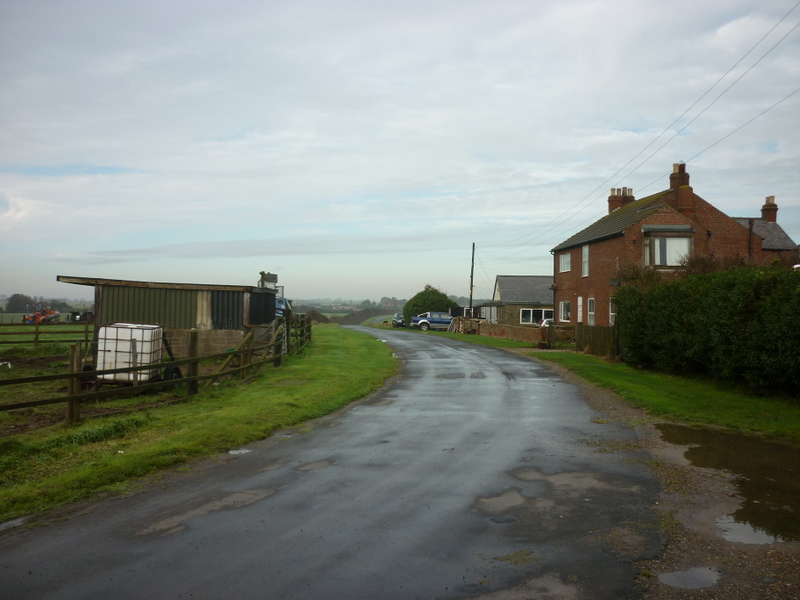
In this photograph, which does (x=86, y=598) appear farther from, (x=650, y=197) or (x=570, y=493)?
(x=650, y=197)

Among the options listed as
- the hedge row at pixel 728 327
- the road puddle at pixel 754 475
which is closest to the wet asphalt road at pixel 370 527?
the road puddle at pixel 754 475

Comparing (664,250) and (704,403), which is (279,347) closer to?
(704,403)

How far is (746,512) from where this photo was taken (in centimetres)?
688

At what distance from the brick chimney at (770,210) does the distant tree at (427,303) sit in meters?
37.6

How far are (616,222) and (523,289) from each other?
1111 inches

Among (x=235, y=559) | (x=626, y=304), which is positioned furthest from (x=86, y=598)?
(x=626, y=304)

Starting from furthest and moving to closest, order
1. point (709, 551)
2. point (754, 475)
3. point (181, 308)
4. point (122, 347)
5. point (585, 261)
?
point (585, 261)
point (181, 308)
point (122, 347)
point (754, 475)
point (709, 551)

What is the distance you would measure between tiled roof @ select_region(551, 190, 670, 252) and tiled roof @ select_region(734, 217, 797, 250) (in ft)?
20.0

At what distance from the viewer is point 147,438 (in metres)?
10.8

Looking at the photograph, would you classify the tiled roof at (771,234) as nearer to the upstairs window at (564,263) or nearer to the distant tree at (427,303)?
the upstairs window at (564,263)

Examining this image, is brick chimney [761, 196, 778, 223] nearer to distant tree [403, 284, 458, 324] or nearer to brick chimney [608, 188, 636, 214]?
brick chimney [608, 188, 636, 214]

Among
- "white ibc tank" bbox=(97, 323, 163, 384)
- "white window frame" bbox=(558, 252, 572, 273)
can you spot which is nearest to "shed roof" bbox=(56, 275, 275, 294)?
"white ibc tank" bbox=(97, 323, 163, 384)

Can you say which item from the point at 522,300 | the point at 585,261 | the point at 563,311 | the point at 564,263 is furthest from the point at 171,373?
the point at 522,300

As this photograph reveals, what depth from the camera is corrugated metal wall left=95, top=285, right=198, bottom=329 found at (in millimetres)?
23312
